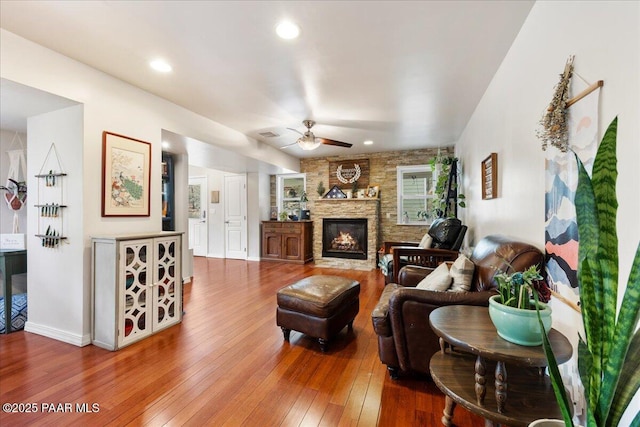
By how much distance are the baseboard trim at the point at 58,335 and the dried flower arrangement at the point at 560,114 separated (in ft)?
11.9

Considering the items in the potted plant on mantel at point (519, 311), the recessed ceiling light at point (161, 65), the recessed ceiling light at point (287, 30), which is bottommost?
the potted plant on mantel at point (519, 311)

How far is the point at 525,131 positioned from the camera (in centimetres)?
187

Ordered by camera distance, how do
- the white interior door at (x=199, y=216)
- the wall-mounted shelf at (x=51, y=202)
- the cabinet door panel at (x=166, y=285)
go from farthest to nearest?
1. the white interior door at (x=199, y=216)
2. the cabinet door panel at (x=166, y=285)
3. the wall-mounted shelf at (x=51, y=202)

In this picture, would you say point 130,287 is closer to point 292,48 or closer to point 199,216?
point 292,48

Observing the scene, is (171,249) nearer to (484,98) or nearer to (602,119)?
(602,119)

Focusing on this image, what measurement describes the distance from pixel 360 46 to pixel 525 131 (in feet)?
4.33

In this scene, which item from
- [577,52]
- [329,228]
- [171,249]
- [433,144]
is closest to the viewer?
[577,52]

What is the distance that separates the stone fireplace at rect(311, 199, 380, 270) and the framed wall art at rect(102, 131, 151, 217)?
3811 millimetres

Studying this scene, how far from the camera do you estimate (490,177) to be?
8.88 ft

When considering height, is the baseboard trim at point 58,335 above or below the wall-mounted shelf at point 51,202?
below

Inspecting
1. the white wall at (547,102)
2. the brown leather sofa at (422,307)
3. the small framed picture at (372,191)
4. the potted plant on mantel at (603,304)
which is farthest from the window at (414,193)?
the potted plant on mantel at (603,304)

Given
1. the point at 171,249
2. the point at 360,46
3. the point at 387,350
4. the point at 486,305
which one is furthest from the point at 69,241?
the point at 486,305

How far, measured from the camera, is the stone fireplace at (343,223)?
5789mm

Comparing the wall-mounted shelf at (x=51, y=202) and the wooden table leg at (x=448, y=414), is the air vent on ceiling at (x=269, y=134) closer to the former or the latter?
the wall-mounted shelf at (x=51, y=202)
